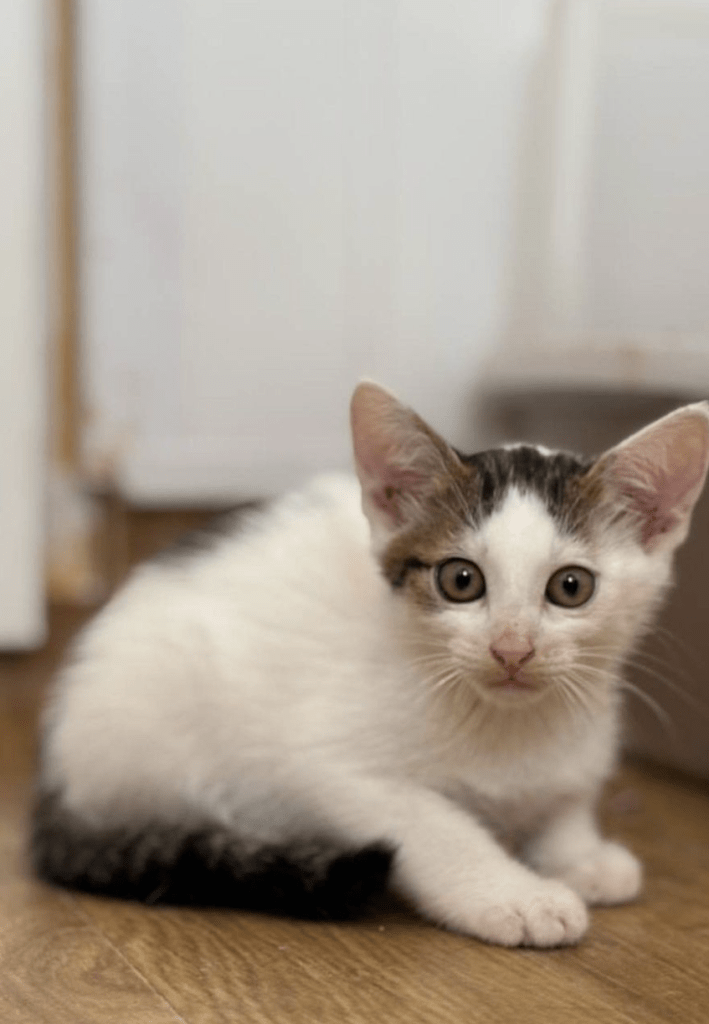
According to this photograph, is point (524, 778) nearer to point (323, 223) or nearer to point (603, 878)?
point (603, 878)

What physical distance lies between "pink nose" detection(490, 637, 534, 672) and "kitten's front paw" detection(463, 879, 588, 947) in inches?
9.0

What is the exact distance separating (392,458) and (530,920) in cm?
47

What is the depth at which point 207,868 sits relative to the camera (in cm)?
137

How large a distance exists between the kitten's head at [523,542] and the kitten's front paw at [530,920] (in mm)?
184

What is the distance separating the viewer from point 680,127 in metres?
2.47

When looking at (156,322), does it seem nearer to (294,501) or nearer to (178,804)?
(294,501)

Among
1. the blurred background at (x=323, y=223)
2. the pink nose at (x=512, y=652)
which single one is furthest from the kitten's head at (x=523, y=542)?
the blurred background at (x=323, y=223)

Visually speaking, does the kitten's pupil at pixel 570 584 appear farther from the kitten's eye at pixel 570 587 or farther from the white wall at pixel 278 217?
the white wall at pixel 278 217

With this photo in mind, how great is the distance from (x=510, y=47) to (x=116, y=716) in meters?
1.58

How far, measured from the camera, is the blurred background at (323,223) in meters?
2.32

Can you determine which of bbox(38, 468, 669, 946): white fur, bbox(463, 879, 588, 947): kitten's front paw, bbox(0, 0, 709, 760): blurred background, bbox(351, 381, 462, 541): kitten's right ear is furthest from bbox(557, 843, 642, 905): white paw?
bbox(0, 0, 709, 760): blurred background

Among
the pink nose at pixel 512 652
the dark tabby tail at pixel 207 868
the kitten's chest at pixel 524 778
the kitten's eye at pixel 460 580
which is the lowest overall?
the dark tabby tail at pixel 207 868

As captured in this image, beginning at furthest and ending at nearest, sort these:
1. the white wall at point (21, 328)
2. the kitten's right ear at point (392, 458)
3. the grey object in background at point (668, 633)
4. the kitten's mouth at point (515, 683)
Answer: the white wall at point (21, 328) < the grey object in background at point (668, 633) < the kitten's right ear at point (392, 458) < the kitten's mouth at point (515, 683)

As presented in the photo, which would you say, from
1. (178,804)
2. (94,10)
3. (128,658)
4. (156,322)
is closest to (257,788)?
(178,804)
